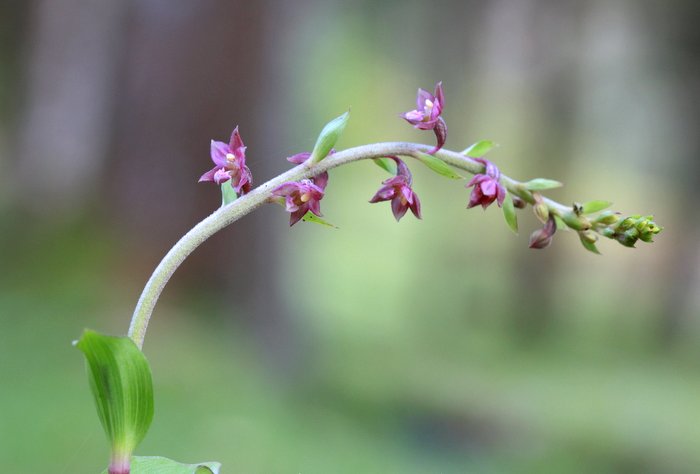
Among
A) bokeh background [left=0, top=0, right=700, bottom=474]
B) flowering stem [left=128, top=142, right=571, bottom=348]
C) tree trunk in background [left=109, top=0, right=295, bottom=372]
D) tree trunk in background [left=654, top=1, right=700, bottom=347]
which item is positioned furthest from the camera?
tree trunk in background [left=654, top=1, right=700, bottom=347]

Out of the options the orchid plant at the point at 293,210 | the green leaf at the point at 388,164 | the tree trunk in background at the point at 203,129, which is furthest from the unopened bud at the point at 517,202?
the tree trunk in background at the point at 203,129

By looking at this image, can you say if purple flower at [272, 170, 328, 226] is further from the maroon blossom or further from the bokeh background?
the bokeh background

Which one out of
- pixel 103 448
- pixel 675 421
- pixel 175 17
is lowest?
pixel 103 448

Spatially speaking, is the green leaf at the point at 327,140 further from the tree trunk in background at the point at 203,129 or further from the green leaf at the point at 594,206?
the tree trunk in background at the point at 203,129

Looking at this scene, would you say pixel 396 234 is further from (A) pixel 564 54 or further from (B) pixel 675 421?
(B) pixel 675 421

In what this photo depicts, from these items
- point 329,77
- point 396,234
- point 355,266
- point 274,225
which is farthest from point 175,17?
point 396,234

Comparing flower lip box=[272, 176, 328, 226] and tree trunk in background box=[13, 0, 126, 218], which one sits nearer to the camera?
flower lip box=[272, 176, 328, 226]

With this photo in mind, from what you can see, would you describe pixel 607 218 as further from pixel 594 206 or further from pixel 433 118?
pixel 433 118

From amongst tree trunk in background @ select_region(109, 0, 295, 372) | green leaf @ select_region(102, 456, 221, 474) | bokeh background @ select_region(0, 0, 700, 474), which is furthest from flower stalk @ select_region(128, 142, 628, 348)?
tree trunk in background @ select_region(109, 0, 295, 372)
